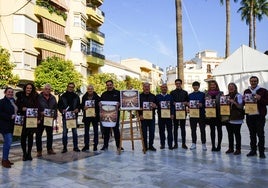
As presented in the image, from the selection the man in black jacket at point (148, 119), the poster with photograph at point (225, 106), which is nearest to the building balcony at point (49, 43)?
the man in black jacket at point (148, 119)

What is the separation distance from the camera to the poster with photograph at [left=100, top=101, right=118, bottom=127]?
969 centimetres

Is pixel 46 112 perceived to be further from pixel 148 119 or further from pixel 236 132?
pixel 236 132

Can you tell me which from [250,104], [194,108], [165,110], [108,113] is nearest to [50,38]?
[108,113]

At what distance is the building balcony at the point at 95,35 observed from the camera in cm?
4377

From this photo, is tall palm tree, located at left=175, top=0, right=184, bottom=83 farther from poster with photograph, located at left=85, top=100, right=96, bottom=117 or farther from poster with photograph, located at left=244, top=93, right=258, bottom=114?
poster with photograph, located at left=244, top=93, right=258, bottom=114

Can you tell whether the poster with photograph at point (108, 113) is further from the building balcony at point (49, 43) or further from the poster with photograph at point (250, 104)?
the building balcony at point (49, 43)

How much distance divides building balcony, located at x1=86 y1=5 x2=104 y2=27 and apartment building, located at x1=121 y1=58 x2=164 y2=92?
A: 38.5m

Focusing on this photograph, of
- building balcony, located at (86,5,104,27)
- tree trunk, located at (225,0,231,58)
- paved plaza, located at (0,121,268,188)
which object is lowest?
paved plaza, located at (0,121,268,188)

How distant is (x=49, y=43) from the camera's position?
3322 centimetres

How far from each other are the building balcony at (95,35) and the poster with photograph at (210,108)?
116ft

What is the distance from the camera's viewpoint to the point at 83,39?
1614 inches

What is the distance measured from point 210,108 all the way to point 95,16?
126 feet

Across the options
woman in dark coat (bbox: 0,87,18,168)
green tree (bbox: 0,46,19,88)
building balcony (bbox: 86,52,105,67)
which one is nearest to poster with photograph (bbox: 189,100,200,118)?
woman in dark coat (bbox: 0,87,18,168)

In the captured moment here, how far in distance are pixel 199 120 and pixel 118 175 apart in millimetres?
3783
